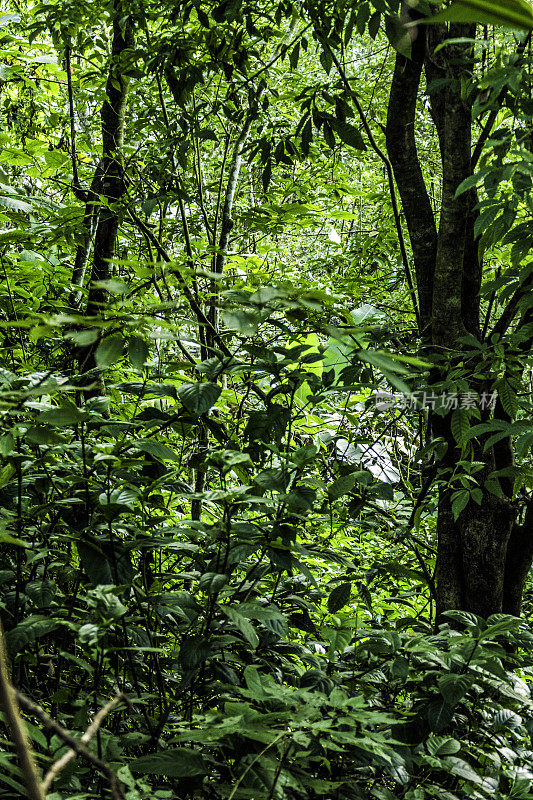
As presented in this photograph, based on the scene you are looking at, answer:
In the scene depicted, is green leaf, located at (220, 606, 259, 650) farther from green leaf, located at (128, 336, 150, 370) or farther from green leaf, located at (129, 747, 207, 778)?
green leaf, located at (128, 336, 150, 370)

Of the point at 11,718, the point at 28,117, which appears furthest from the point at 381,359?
the point at 28,117

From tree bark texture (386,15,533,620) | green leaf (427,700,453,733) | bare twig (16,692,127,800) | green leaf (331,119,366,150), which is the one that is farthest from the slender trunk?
→ bare twig (16,692,127,800)

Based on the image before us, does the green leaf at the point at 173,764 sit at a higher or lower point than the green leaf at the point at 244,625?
lower

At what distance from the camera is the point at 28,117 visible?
379 centimetres

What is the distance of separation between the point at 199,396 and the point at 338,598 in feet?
2.01

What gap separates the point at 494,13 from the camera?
0.24 metres

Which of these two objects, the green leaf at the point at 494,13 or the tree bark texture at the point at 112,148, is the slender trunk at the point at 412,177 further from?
the green leaf at the point at 494,13

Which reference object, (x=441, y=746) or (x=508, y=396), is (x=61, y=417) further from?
(x=508, y=396)

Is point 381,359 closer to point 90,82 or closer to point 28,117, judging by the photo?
point 90,82

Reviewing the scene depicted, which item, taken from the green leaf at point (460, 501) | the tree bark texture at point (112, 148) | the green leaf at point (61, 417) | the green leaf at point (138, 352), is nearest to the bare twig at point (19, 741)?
the green leaf at point (61, 417)

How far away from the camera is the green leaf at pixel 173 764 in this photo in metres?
0.97

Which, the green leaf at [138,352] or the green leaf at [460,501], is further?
the green leaf at [460,501]

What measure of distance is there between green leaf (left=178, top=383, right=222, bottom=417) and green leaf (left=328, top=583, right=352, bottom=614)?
0.57m

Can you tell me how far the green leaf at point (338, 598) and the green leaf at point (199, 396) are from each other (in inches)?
22.3
